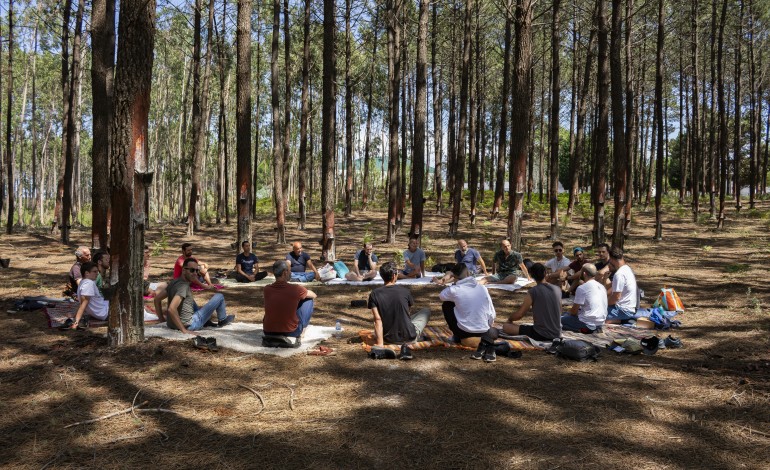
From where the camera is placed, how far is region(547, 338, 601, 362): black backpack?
670cm

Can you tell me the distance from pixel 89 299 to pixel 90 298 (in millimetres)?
24

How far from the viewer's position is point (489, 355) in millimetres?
6727

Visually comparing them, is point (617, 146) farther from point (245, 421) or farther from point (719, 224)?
point (245, 421)

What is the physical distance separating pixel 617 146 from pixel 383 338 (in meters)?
11.1

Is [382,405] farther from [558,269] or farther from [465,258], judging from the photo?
[465,258]

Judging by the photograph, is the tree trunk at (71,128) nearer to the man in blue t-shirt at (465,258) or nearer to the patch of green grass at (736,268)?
the man in blue t-shirt at (465,258)

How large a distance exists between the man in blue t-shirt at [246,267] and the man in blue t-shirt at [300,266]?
86 centimetres

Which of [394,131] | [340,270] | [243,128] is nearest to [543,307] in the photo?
[340,270]

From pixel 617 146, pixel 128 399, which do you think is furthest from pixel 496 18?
pixel 128 399

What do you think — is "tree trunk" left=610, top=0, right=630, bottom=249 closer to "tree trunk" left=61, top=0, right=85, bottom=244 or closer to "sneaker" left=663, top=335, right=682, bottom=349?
"sneaker" left=663, top=335, right=682, bottom=349

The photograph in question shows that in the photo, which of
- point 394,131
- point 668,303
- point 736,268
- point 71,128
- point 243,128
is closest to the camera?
point 668,303

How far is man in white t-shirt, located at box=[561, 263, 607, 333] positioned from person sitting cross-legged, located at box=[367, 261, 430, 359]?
2.66 meters

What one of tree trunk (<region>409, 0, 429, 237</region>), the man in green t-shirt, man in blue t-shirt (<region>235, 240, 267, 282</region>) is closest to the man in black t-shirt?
the man in green t-shirt

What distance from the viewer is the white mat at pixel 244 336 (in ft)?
23.4
